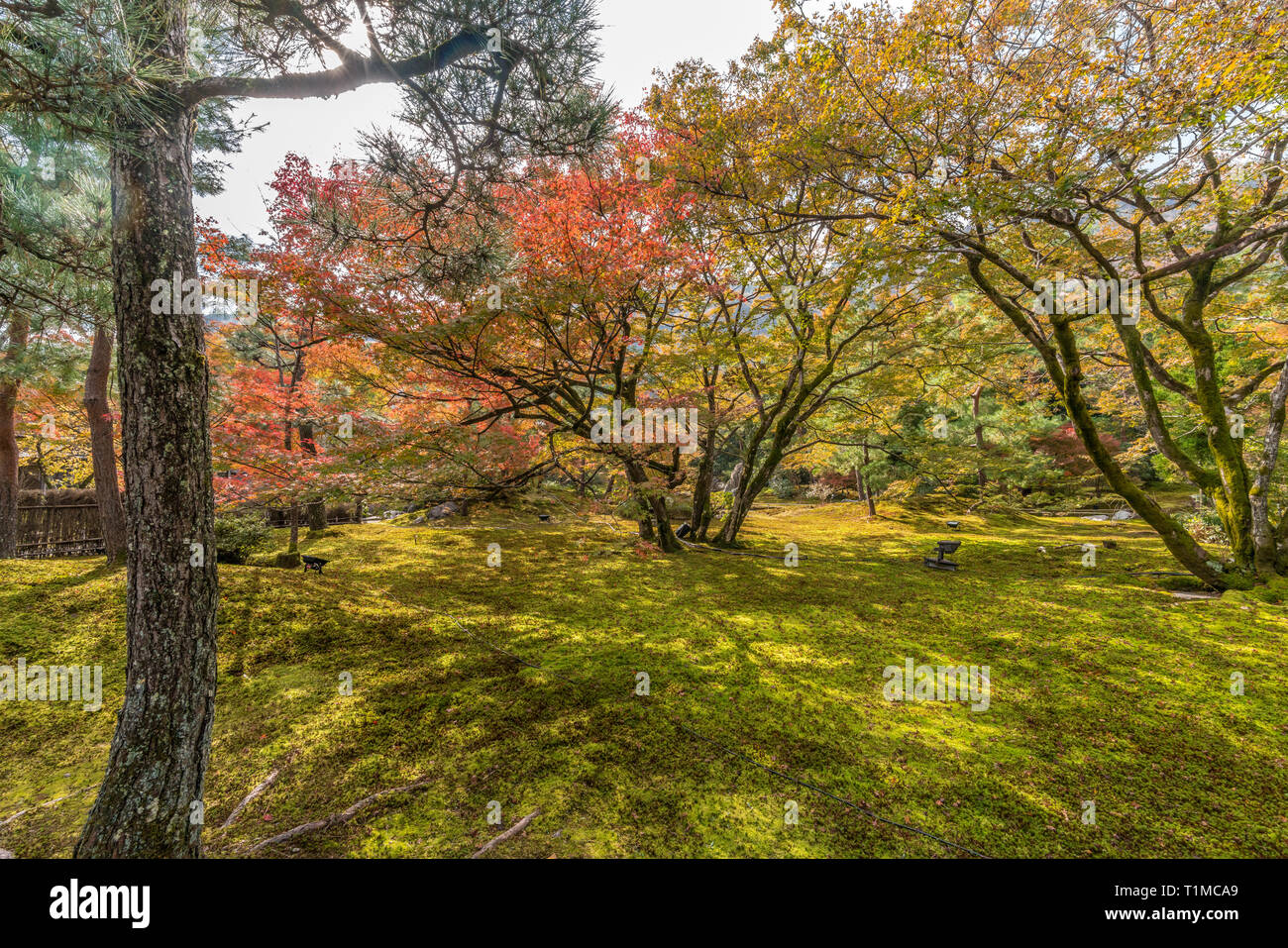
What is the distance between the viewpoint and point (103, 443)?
5.71 meters

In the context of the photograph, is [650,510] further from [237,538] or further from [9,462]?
[9,462]

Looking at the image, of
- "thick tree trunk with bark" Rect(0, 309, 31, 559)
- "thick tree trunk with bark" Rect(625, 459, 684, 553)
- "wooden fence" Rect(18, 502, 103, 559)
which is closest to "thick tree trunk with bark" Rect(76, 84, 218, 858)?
"thick tree trunk with bark" Rect(625, 459, 684, 553)

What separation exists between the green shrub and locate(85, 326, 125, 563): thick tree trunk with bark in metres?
0.95

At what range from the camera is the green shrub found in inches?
238

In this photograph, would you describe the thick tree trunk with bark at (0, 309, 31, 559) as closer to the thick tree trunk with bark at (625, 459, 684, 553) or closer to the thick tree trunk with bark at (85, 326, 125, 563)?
the thick tree trunk with bark at (85, 326, 125, 563)

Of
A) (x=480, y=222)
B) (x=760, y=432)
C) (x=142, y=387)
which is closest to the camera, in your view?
(x=142, y=387)

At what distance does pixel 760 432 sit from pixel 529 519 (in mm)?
7817

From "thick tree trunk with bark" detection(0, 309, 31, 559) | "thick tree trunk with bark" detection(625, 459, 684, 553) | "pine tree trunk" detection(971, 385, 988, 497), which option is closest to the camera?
"thick tree trunk with bark" detection(0, 309, 31, 559)

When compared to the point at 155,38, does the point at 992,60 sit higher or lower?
higher

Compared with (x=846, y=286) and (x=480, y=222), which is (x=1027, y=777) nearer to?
(x=480, y=222)

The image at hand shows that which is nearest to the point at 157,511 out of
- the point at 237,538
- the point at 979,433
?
the point at 237,538

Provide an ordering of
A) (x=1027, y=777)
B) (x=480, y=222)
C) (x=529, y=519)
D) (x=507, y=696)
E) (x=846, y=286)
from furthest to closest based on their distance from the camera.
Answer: (x=529, y=519), (x=846, y=286), (x=480, y=222), (x=507, y=696), (x=1027, y=777)

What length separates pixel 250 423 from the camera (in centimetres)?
695
